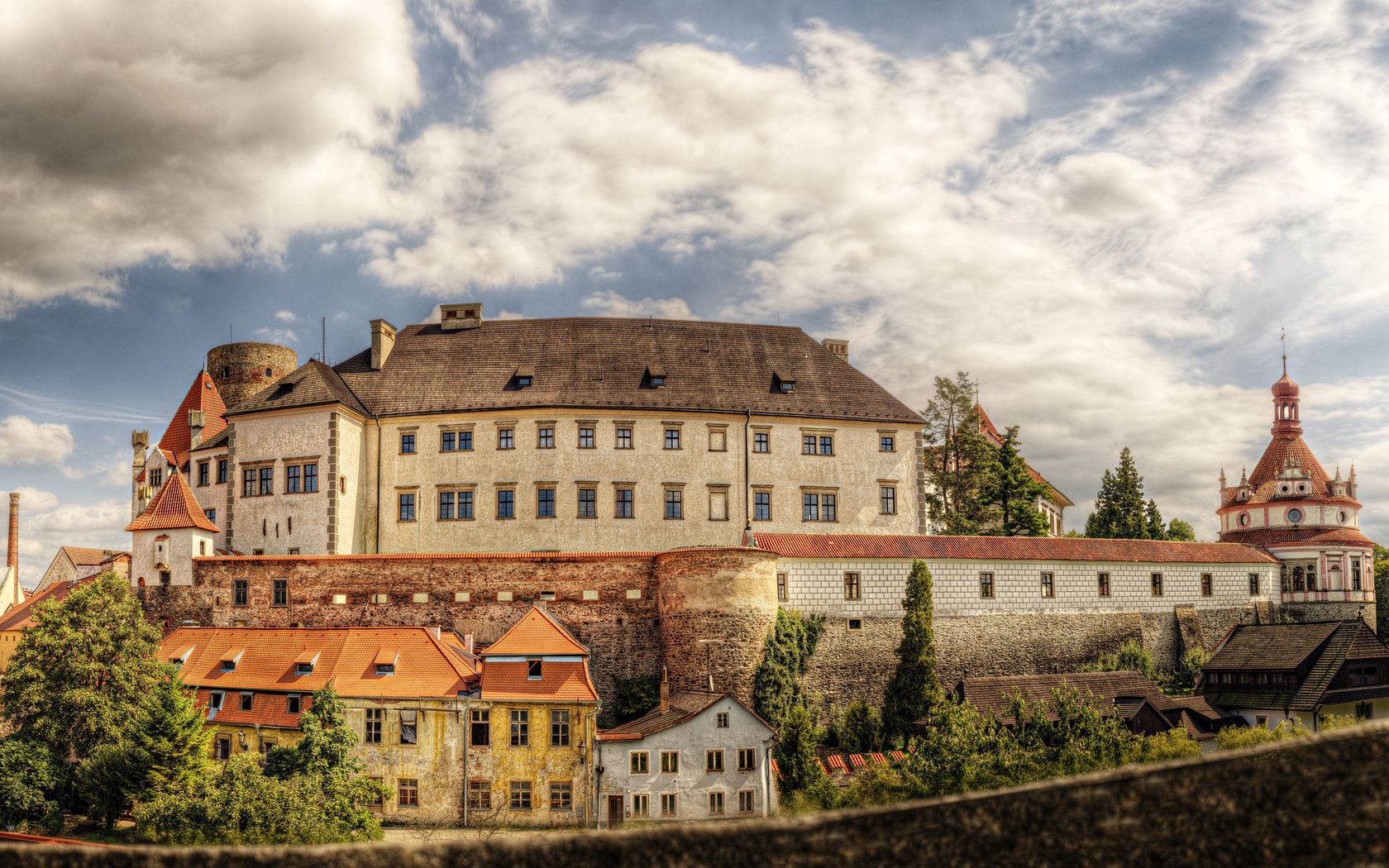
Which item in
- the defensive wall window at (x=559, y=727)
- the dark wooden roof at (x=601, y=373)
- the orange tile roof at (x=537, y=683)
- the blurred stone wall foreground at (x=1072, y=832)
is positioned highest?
the dark wooden roof at (x=601, y=373)

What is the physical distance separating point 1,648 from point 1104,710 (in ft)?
162

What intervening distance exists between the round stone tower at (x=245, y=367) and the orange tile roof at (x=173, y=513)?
1381cm

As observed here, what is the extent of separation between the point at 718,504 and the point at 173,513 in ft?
68.1

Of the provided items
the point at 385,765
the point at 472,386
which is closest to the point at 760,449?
the point at 472,386

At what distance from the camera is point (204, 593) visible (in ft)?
126

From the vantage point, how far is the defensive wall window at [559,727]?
32.1 metres

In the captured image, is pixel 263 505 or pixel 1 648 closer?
pixel 263 505

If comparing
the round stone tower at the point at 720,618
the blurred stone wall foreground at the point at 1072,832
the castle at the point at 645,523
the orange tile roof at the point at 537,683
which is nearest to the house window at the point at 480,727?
the orange tile roof at the point at 537,683

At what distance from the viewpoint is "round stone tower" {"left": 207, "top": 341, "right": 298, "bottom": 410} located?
174ft

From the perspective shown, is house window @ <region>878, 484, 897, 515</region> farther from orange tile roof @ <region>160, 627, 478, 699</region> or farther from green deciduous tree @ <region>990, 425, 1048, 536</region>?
orange tile roof @ <region>160, 627, 478, 699</region>

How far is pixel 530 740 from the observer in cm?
3200

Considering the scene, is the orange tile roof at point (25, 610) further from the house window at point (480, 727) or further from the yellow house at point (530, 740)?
the yellow house at point (530, 740)

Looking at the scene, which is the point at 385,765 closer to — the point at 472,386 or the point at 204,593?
the point at 204,593

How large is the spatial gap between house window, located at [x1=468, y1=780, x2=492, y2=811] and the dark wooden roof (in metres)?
16.6
